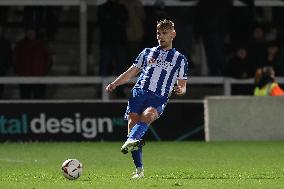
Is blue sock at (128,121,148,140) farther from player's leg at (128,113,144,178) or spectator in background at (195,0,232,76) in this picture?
spectator in background at (195,0,232,76)

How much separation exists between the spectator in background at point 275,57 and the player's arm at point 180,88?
8711 mm

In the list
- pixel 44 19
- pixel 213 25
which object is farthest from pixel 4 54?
pixel 213 25

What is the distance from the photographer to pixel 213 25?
2014 cm

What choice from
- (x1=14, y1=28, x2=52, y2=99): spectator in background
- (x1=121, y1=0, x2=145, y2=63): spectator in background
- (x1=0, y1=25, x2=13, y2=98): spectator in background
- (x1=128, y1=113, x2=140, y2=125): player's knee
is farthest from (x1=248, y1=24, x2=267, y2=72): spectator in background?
(x1=128, y1=113, x2=140, y2=125): player's knee

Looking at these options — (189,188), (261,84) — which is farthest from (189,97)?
(189,188)

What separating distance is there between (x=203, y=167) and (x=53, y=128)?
6156 mm

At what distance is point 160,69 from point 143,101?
422 millimetres

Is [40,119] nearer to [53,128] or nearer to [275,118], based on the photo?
[53,128]

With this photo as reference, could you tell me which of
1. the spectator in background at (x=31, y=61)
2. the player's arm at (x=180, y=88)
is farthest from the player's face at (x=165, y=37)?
the spectator in background at (x=31, y=61)

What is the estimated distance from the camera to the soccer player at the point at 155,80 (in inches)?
453

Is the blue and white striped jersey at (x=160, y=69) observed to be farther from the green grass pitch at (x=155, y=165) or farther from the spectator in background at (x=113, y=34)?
the spectator in background at (x=113, y=34)

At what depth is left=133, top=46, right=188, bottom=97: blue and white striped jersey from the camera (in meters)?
11.7

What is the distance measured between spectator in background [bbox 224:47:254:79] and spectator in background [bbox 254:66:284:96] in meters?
0.46

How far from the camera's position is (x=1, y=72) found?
66.8ft
